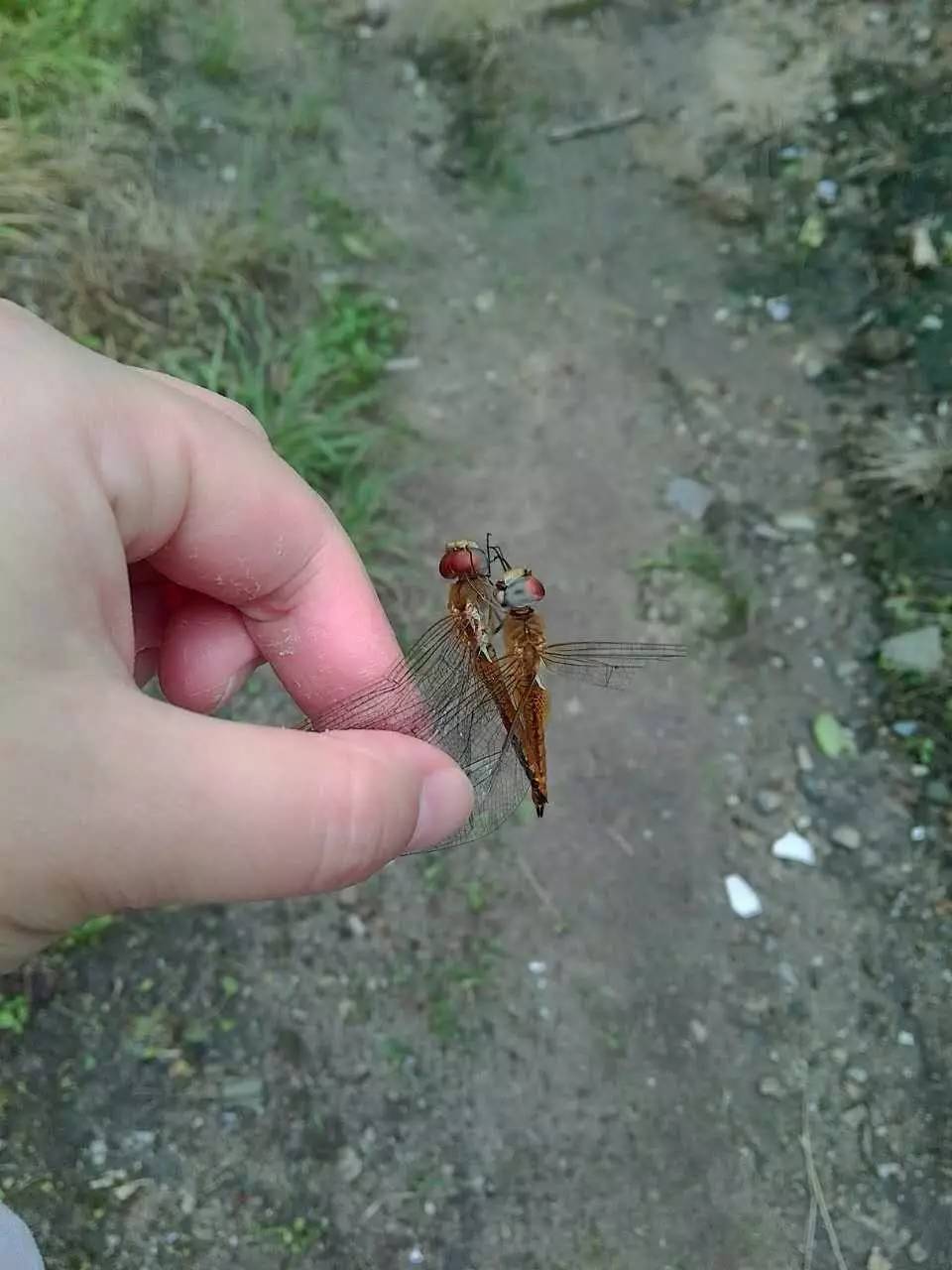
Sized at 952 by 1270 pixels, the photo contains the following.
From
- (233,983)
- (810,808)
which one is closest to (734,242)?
(810,808)

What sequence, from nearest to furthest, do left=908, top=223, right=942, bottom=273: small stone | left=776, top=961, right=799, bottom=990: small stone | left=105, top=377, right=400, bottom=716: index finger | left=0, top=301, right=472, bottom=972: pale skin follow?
1. left=0, top=301, right=472, bottom=972: pale skin
2. left=105, top=377, right=400, bottom=716: index finger
3. left=776, top=961, right=799, bottom=990: small stone
4. left=908, top=223, right=942, bottom=273: small stone

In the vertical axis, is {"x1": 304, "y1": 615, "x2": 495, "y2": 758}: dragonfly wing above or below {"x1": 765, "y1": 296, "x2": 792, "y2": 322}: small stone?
below

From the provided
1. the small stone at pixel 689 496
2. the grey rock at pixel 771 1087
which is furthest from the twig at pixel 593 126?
the grey rock at pixel 771 1087

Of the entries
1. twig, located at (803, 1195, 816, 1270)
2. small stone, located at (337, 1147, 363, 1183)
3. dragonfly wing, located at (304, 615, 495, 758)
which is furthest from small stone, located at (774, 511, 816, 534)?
small stone, located at (337, 1147, 363, 1183)

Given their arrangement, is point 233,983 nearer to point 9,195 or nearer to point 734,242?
point 9,195

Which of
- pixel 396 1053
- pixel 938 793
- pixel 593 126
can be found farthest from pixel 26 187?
pixel 938 793

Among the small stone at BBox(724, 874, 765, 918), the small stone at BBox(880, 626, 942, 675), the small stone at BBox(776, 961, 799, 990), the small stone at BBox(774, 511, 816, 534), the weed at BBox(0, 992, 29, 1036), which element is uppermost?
the small stone at BBox(774, 511, 816, 534)

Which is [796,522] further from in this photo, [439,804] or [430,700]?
[439,804]

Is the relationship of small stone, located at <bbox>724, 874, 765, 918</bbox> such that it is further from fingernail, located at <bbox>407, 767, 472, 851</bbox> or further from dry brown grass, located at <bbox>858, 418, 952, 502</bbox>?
fingernail, located at <bbox>407, 767, 472, 851</bbox>
